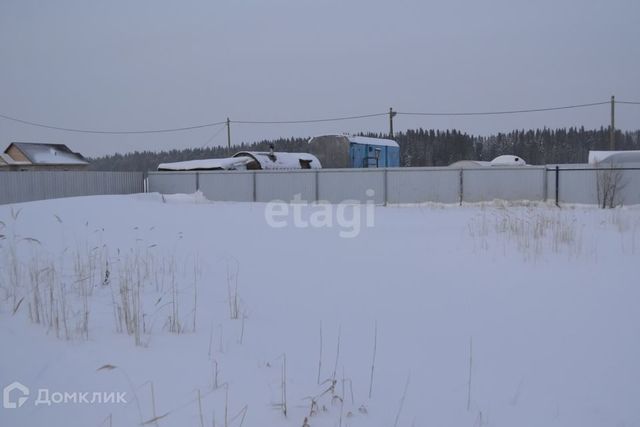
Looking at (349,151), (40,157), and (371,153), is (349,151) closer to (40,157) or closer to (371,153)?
(371,153)

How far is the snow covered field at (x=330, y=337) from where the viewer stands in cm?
262

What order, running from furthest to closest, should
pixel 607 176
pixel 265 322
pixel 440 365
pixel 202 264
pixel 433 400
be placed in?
pixel 607 176, pixel 202 264, pixel 265 322, pixel 440 365, pixel 433 400

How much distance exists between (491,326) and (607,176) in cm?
1503

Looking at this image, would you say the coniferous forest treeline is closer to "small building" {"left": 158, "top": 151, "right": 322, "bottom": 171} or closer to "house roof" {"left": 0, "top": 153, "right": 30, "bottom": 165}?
"house roof" {"left": 0, "top": 153, "right": 30, "bottom": 165}

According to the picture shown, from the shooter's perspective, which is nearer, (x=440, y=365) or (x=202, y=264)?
(x=440, y=365)

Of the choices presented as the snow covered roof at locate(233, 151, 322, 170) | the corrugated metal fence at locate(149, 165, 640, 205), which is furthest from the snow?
the corrugated metal fence at locate(149, 165, 640, 205)

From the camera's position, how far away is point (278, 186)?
20766 millimetres

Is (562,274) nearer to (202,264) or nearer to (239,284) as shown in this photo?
(239,284)

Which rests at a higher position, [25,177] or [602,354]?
[25,177]

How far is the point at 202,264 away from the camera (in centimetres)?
617

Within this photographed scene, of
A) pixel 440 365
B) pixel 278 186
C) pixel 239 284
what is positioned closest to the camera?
pixel 440 365

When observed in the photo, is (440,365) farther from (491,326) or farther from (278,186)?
(278,186)

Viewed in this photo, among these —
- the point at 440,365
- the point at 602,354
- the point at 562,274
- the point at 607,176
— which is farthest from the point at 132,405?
the point at 607,176

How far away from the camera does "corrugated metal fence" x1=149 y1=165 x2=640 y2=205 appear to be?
17.1m
